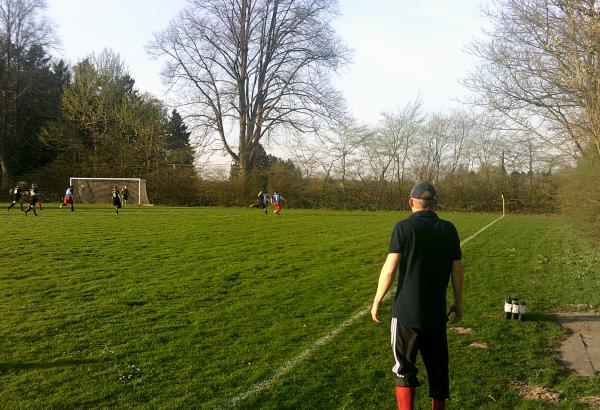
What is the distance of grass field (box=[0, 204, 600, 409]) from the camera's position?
14.5ft

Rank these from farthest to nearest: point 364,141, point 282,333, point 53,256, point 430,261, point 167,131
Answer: point 364,141 < point 167,131 < point 53,256 < point 282,333 < point 430,261

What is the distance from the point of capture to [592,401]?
14.4 feet

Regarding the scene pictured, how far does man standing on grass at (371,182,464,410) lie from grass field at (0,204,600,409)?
742 mm

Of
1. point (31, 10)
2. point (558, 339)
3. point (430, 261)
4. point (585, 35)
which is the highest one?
point (31, 10)

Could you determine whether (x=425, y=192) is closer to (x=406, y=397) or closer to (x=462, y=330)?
(x=406, y=397)

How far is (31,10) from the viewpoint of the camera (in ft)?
140

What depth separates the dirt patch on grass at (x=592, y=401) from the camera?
14.1 ft

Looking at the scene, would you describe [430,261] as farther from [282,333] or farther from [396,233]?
[282,333]

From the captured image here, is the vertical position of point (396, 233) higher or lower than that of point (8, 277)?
higher

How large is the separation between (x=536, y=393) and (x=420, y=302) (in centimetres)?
193

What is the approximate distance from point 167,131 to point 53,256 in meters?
38.7

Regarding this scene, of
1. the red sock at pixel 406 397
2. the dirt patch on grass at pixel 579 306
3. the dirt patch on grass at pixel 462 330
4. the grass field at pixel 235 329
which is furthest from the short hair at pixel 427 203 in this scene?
the dirt patch on grass at pixel 579 306

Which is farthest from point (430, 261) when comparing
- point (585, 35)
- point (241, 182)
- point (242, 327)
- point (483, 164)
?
point (483, 164)

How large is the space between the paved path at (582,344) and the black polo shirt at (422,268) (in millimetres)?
2581
